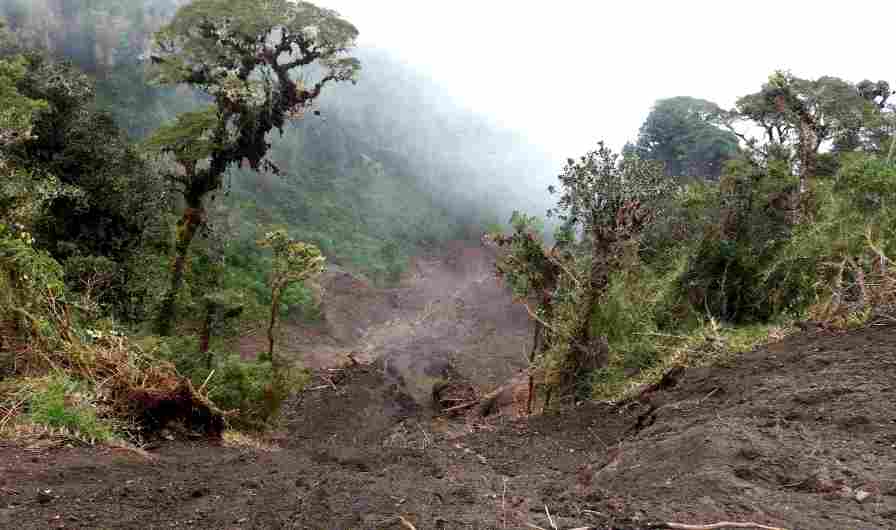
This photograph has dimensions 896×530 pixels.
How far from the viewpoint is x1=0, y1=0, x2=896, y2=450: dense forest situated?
5266 millimetres

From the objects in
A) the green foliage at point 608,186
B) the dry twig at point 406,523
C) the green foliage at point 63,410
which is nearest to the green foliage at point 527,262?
the green foliage at point 608,186

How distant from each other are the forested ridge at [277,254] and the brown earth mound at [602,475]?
2.15 feet

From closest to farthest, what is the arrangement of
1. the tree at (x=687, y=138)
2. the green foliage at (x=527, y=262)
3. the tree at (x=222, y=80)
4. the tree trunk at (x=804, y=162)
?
the green foliage at (x=527, y=262) → the tree at (x=222, y=80) → the tree trunk at (x=804, y=162) → the tree at (x=687, y=138)

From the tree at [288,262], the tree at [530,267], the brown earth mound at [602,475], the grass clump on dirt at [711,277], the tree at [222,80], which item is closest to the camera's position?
the brown earth mound at [602,475]

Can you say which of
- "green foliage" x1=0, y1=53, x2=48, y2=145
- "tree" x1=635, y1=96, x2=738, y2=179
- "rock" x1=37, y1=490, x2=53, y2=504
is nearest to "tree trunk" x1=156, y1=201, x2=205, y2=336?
"green foliage" x1=0, y1=53, x2=48, y2=145

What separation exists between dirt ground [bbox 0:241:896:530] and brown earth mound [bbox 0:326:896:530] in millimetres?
14

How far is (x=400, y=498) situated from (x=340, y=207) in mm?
27061

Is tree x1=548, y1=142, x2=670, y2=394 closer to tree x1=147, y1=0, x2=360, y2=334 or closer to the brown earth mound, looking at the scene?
the brown earth mound

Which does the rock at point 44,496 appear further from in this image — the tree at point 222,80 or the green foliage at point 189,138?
the green foliage at point 189,138

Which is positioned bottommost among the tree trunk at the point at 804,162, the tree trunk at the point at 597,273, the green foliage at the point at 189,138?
the tree trunk at the point at 597,273

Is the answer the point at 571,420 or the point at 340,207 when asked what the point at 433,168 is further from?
the point at 571,420

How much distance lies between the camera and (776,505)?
108 inches

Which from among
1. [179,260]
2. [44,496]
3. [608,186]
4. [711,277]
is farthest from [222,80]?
[44,496]

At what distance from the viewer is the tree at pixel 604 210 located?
8.12 metres
